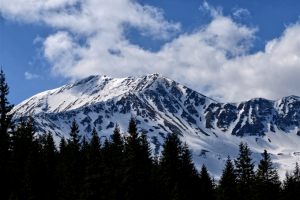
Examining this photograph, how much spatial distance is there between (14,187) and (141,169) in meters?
14.1

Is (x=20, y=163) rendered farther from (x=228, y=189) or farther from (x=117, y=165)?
(x=228, y=189)

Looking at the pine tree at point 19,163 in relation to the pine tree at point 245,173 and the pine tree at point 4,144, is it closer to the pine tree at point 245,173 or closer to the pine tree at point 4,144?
the pine tree at point 4,144

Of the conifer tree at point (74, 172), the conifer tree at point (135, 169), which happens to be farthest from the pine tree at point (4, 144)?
the conifer tree at point (135, 169)

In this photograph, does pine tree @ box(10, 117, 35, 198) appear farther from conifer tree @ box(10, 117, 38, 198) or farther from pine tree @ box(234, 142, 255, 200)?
pine tree @ box(234, 142, 255, 200)

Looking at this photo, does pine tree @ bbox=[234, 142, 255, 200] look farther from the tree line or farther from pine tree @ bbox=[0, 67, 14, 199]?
pine tree @ bbox=[0, 67, 14, 199]

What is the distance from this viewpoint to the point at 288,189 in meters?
52.5

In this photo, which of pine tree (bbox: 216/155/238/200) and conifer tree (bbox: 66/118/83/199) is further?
pine tree (bbox: 216/155/238/200)

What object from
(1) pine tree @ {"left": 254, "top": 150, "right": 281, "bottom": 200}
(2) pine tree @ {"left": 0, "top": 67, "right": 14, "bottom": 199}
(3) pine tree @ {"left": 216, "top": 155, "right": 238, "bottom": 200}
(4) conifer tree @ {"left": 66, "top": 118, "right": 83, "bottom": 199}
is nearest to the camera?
(2) pine tree @ {"left": 0, "top": 67, "right": 14, "bottom": 199}

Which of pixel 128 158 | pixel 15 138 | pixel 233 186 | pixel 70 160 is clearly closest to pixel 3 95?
pixel 15 138

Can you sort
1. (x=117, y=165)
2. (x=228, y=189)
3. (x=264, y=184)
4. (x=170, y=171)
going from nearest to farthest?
(x=170, y=171) → (x=264, y=184) → (x=117, y=165) → (x=228, y=189)

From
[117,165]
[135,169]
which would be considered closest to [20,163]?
[117,165]

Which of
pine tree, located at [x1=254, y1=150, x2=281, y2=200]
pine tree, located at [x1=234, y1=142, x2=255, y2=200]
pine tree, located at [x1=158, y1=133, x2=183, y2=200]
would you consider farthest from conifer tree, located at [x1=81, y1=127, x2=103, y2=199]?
pine tree, located at [x1=254, y1=150, x2=281, y2=200]

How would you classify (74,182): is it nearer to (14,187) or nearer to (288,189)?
(14,187)

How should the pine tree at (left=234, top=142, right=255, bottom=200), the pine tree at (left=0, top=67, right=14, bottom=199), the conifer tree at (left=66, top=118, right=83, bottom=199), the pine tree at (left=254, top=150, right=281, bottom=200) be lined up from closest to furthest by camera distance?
the pine tree at (left=0, top=67, right=14, bottom=199) < the conifer tree at (left=66, top=118, right=83, bottom=199) < the pine tree at (left=254, top=150, right=281, bottom=200) < the pine tree at (left=234, top=142, right=255, bottom=200)
